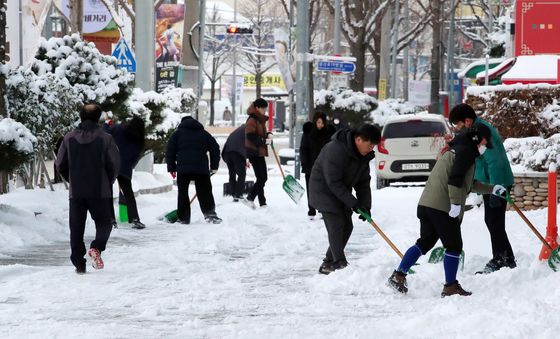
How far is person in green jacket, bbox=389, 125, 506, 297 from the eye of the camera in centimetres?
974

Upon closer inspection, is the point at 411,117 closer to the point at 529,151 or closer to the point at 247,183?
the point at 247,183

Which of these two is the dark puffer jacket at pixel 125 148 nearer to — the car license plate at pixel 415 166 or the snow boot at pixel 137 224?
the snow boot at pixel 137 224

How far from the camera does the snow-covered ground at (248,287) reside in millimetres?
8328

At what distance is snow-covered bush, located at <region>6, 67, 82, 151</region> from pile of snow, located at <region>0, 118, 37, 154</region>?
1.86m

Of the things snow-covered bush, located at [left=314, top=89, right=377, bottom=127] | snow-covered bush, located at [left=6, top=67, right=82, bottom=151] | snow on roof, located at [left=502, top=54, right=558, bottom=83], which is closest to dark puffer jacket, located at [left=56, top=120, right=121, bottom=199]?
snow-covered bush, located at [left=6, top=67, right=82, bottom=151]

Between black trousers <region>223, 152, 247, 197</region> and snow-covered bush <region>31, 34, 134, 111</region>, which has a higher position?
snow-covered bush <region>31, 34, 134, 111</region>

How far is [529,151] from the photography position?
57.7ft

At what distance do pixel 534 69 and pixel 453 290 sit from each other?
819 inches

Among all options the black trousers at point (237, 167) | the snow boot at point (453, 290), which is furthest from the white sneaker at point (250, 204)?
the snow boot at point (453, 290)

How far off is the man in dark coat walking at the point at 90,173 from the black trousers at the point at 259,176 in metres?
7.85

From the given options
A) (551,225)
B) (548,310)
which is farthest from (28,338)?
(551,225)

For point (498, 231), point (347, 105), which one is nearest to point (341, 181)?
point (498, 231)

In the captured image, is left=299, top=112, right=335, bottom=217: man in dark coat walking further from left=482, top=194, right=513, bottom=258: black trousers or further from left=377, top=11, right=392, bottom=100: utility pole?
left=377, top=11, right=392, bottom=100: utility pole

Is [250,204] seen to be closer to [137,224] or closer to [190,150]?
[190,150]
